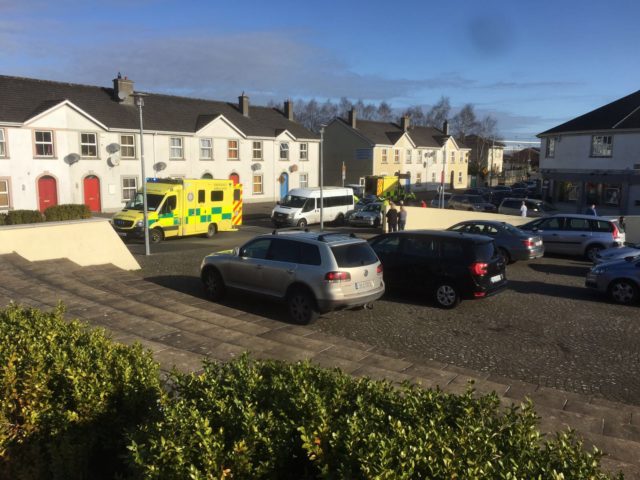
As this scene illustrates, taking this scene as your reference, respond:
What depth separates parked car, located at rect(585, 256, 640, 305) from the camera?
12.4 meters

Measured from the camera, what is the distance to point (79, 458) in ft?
12.5

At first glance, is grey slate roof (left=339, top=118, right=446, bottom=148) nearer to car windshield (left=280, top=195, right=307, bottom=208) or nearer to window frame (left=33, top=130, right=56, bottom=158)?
car windshield (left=280, top=195, right=307, bottom=208)

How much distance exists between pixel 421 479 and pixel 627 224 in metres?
25.8

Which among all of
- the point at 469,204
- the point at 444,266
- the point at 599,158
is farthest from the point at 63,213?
the point at 599,158

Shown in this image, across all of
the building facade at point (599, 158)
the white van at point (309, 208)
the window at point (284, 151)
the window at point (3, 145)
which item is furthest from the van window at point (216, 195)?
the building facade at point (599, 158)

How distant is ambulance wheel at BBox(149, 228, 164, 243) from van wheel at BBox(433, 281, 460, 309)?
14.9 meters

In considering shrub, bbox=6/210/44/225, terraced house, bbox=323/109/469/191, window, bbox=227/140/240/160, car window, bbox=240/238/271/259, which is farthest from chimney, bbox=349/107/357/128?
car window, bbox=240/238/271/259

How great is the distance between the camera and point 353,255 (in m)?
10.5

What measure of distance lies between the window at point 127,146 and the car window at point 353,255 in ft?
93.5

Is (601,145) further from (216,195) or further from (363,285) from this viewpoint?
(363,285)

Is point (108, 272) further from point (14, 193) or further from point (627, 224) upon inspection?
point (627, 224)

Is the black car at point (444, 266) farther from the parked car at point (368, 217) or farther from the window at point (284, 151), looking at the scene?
the window at point (284, 151)

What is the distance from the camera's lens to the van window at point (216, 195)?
84.4 feet

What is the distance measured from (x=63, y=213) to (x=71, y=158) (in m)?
18.8
